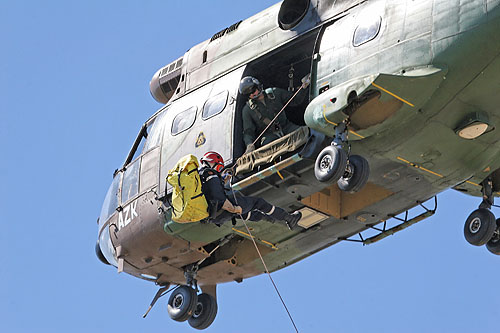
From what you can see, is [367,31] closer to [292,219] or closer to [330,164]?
[330,164]

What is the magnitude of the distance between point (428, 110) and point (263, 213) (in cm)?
352

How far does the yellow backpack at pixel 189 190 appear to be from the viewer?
20547 millimetres

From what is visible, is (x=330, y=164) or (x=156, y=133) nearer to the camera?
(x=330, y=164)

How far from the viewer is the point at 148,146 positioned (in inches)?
958

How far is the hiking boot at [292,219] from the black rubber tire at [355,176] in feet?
6.13

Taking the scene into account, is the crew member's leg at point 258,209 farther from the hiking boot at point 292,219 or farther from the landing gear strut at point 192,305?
the landing gear strut at point 192,305

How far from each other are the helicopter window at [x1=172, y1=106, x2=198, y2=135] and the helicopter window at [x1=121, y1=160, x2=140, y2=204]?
1358 millimetres

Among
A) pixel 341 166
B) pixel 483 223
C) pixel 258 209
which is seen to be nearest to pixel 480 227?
pixel 483 223

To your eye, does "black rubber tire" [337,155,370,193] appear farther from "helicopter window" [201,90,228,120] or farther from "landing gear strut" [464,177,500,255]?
"helicopter window" [201,90,228,120]

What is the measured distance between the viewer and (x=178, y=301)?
78.9 ft

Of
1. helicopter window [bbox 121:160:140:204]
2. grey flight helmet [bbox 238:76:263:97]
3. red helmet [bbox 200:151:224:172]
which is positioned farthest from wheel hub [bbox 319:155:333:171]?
helicopter window [bbox 121:160:140:204]

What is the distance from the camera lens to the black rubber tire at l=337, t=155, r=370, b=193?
1925 centimetres

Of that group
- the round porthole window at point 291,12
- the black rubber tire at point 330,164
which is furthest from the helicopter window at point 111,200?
the black rubber tire at point 330,164

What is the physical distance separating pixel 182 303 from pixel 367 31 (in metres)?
7.25
